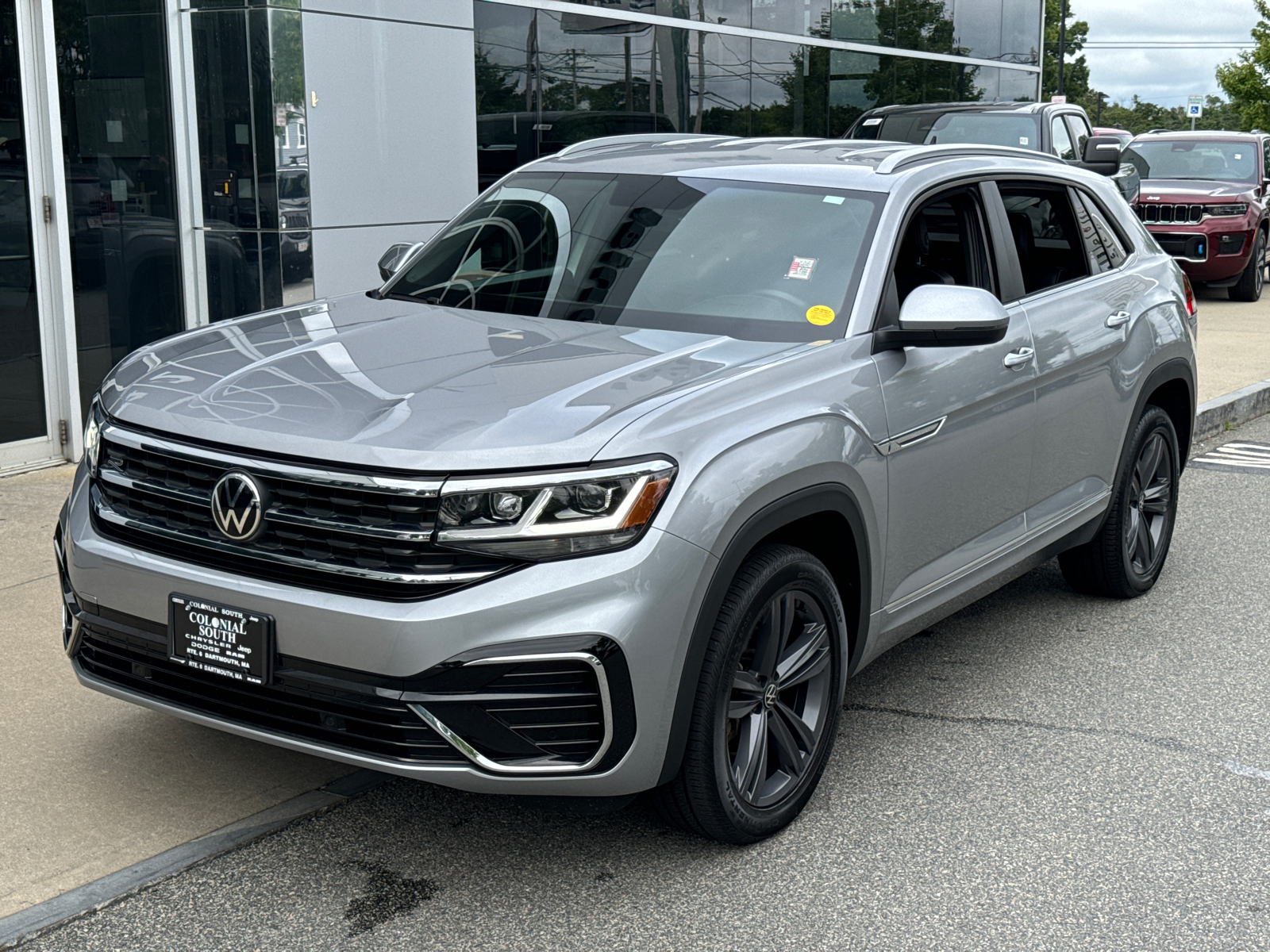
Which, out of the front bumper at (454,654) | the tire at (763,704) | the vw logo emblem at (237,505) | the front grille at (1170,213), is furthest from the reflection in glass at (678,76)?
the front bumper at (454,654)

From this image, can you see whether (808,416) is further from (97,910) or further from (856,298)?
(97,910)

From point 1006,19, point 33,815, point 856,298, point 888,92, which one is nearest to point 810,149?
point 856,298

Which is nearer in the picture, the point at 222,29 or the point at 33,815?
the point at 33,815

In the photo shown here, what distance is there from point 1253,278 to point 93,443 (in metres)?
16.6

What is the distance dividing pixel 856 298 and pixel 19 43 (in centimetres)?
540

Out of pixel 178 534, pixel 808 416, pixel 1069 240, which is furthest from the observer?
pixel 1069 240

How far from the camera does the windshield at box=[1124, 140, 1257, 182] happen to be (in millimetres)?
17484

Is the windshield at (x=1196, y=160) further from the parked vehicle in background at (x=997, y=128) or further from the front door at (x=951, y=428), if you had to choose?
the front door at (x=951, y=428)

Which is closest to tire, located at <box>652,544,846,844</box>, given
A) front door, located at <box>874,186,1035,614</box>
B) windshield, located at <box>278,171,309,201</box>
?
front door, located at <box>874,186,1035,614</box>

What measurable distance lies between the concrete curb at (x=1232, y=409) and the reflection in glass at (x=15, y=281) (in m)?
7.23

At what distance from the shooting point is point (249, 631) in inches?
128

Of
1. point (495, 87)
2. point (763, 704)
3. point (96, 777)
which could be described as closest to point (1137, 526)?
point (763, 704)

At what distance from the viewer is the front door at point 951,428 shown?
4098 millimetres

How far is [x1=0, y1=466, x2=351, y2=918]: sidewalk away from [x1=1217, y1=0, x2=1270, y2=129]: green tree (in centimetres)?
4239
